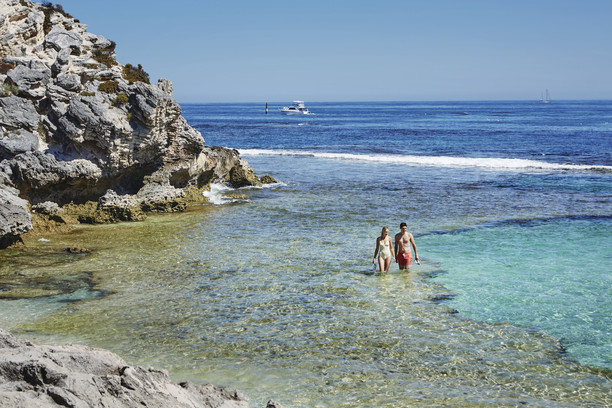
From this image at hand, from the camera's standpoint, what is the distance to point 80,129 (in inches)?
878

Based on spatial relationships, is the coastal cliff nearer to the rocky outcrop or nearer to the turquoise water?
the turquoise water

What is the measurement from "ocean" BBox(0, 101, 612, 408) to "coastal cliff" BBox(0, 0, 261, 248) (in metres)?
2.02

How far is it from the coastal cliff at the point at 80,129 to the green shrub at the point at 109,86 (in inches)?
1.6

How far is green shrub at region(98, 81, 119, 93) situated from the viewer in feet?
79.4

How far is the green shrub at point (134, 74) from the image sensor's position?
27000 mm

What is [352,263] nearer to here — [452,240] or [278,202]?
[452,240]

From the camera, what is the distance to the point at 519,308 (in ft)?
44.0

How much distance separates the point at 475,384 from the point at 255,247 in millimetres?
10601

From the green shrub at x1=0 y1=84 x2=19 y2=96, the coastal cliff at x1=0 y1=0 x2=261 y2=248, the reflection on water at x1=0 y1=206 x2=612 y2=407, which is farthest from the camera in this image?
the green shrub at x1=0 y1=84 x2=19 y2=96

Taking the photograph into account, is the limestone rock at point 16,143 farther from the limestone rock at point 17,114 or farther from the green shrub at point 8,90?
the green shrub at point 8,90

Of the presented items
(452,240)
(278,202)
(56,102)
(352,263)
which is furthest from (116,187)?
(452,240)

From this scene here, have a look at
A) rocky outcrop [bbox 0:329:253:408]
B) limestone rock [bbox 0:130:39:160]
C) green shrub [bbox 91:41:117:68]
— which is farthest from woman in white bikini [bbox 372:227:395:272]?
green shrub [bbox 91:41:117:68]

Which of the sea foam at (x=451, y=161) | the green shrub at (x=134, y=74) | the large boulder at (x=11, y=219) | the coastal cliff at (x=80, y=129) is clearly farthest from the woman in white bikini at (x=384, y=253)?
Answer: the sea foam at (x=451, y=161)

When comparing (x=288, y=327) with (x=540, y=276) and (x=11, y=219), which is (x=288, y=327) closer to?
(x=540, y=276)
